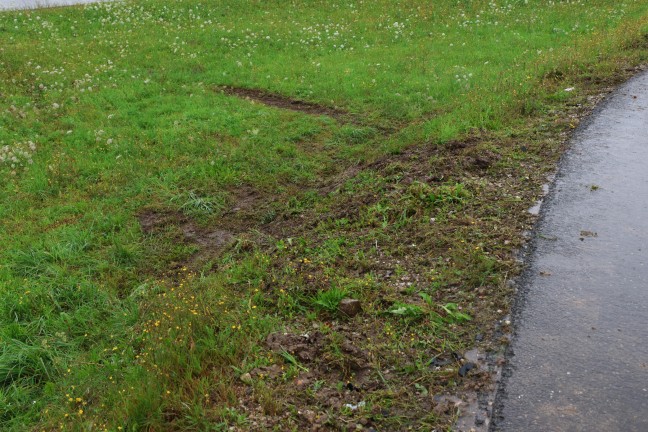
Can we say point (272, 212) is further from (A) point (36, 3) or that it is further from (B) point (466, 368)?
(A) point (36, 3)

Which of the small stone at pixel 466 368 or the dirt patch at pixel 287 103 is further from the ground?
the small stone at pixel 466 368

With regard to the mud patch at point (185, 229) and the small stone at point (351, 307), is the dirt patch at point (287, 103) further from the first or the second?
the small stone at point (351, 307)

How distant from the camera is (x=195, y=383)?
430cm

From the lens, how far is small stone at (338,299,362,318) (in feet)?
17.0

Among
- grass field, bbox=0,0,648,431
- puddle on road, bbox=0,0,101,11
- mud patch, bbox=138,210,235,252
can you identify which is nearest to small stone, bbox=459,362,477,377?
grass field, bbox=0,0,648,431

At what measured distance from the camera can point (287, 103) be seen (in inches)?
519

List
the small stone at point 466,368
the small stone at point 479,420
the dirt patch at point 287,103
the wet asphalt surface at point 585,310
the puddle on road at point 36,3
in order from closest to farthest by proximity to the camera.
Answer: the small stone at point 479,420 → the wet asphalt surface at point 585,310 → the small stone at point 466,368 → the dirt patch at point 287,103 → the puddle on road at point 36,3

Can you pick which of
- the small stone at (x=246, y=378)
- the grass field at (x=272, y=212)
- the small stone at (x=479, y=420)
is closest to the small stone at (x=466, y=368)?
the grass field at (x=272, y=212)

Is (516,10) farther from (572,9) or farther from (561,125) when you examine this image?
(561,125)

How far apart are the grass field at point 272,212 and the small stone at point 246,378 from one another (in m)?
0.04

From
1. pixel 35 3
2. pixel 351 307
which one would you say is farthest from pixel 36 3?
pixel 351 307

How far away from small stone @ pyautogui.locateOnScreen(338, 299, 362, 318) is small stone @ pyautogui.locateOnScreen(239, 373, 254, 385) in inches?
47.0

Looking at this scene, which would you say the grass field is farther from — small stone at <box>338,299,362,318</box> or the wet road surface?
the wet road surface

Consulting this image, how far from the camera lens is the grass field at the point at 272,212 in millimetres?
4477
